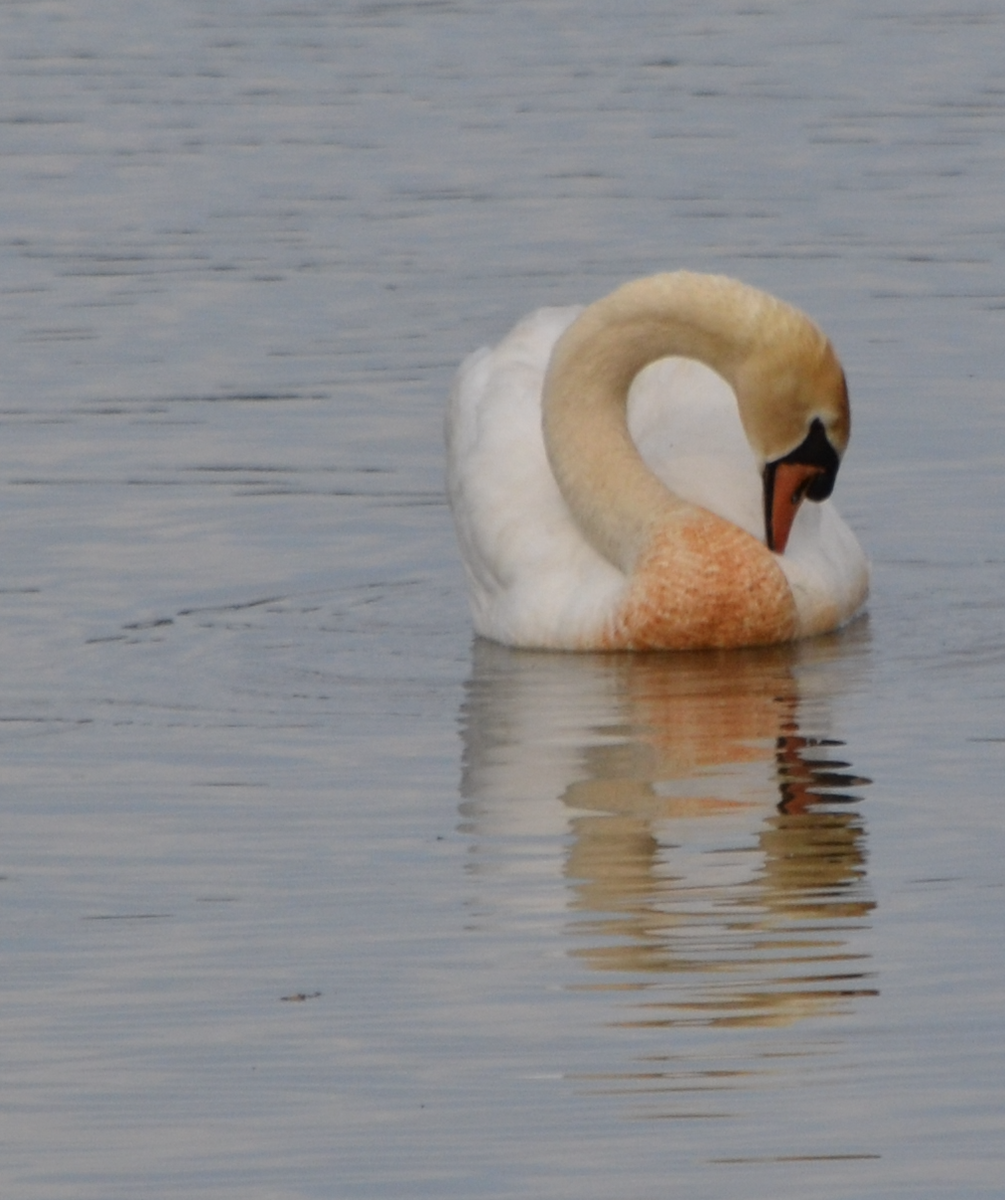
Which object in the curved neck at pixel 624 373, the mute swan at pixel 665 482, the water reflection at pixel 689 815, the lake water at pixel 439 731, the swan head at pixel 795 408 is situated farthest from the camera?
the curved neck at pixel 624 373

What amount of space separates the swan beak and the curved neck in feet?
0.91

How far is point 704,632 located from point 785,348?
954mm

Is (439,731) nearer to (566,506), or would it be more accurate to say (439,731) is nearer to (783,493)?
(783,493)

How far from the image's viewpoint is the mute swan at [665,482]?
11.3 m

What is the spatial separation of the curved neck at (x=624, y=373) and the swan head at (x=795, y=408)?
0.07m

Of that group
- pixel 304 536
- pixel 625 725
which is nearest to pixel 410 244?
pixel 304 536

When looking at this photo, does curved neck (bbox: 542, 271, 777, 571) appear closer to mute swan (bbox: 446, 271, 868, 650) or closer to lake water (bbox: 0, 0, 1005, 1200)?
mute swan (bbox: 446, 271, 868, 650)

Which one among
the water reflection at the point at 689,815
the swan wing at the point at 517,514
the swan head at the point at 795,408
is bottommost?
the water reflection at the point at 689,815

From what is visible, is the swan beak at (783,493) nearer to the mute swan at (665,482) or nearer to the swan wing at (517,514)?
the mute swan at (665,482)

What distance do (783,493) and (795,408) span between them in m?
0.34

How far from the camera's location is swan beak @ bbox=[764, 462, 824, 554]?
11352 millimetres

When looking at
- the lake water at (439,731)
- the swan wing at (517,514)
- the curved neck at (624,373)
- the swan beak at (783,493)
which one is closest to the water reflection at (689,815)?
the lake water at (439,731)

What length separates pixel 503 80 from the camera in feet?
80.2

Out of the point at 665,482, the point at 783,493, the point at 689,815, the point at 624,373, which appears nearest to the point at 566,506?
the point at 665,482
